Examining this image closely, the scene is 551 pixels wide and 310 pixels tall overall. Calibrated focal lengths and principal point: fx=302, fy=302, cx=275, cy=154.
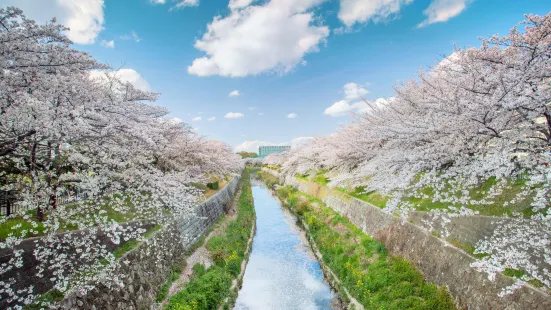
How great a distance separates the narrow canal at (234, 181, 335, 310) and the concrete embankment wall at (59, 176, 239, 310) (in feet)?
10.1

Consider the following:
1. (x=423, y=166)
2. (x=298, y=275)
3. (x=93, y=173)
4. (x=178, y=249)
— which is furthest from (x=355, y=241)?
(x=93, y=173)

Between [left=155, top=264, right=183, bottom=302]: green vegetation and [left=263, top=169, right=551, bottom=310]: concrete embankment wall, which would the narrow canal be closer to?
[left=155, top=264, right=183, bottom=302]: green vegetation

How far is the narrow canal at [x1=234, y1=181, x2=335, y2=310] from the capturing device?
11.3 meters

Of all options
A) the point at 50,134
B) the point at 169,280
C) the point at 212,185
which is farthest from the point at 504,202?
the point at 212,185

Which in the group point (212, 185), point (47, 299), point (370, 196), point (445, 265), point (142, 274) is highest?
point (370, 196)

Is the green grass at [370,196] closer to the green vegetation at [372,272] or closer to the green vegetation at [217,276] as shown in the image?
the green vegetation at [372,272]

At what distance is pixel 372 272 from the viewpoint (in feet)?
34.7

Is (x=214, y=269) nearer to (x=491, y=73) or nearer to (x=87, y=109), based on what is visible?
(x=87, y=109)

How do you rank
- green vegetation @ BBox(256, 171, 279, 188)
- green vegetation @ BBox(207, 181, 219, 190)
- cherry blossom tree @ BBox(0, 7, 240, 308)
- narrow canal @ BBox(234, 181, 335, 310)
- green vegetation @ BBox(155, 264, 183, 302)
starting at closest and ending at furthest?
cherry blossom tree @ BBox(0, 7, 240, 308), green vegetation @ BBox(155, 264, 183, 302), narrow canal @ BBox(234, 181, 335, 310), green vegetation @ BBox(207, 181, 219, 190), green vegetation @ BBox(256, 171, 279, 188)

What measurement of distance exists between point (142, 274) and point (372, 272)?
25.1 feet

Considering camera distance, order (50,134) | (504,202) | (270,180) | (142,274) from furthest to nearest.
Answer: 1. (270,180)
2. (142,274)
3. (504,202)
4. (50,134)

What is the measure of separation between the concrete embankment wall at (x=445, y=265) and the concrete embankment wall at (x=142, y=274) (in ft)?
23.7

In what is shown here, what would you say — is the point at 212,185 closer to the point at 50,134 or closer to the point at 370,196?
the point at 370,196

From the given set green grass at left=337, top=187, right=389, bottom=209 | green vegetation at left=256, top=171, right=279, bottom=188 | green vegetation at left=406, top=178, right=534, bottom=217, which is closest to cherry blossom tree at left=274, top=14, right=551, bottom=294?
green vegetation at left=406, top=178, right=534, bottom=217
